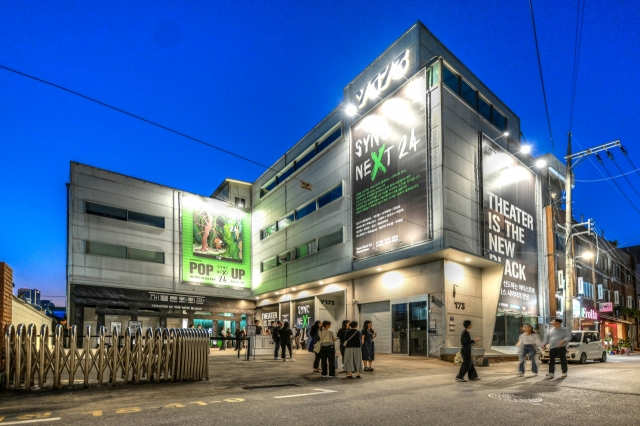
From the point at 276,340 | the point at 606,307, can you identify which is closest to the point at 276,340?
the point at 276,340

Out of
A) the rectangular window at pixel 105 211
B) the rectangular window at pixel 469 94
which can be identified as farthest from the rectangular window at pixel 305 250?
the rectangular window at pixel 469 94

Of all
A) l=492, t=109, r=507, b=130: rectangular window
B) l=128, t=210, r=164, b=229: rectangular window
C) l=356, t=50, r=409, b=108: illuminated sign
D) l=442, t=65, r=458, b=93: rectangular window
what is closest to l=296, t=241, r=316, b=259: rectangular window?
l=356, t=50, r=409, b=108: illuminated sign

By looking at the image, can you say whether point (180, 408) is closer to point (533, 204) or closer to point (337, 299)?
point (337, 299)

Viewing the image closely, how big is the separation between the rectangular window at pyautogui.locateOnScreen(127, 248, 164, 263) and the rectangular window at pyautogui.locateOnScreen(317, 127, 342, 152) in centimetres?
1422

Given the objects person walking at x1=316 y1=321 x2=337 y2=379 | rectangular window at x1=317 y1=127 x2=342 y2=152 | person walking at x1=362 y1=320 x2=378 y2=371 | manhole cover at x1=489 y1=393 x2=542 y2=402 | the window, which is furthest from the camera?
the window

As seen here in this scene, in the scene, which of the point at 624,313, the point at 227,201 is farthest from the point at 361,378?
the point at 624,313

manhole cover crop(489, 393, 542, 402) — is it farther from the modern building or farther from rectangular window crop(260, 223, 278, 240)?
rectangular window crop(260, 223, 278, 240)

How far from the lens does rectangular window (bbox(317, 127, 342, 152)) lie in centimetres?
2923

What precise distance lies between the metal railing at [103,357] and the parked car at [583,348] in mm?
16176

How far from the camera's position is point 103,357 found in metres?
9.90

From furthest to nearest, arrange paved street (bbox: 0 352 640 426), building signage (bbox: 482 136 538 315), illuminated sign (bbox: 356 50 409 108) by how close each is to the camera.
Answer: illuminated sign (bbox: 356 50 409 108), building signage (bbox: 482 136 538 315), paved street (bbox: 0 352 640 426)

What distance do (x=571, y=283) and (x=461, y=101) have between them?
398 inches

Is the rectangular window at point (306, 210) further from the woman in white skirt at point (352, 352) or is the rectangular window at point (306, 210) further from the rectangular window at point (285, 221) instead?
the woman in white skirt at point (352, 352)

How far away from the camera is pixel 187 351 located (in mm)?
10922
